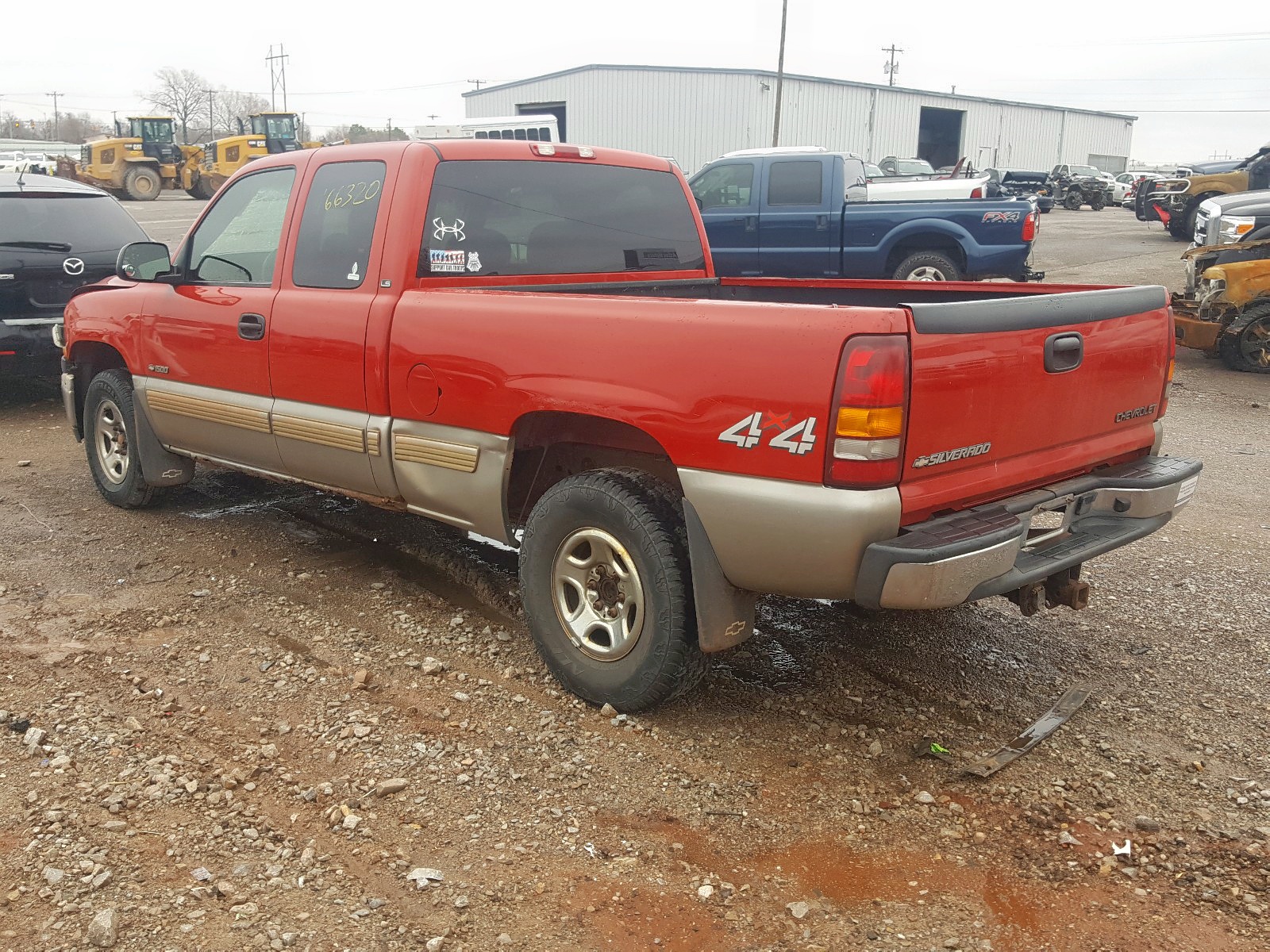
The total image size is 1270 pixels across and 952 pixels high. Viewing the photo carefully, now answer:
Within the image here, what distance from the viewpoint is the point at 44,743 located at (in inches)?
134

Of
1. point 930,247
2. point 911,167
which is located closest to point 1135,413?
point 930,247

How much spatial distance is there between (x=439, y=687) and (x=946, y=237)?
32.9ft

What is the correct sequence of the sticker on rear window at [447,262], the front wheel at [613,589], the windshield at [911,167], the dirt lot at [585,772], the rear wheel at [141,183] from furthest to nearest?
the rear wheel at [141,183]
the windshield at [911,167]
the sticker on rear window at [447,262]
the front wheel at [613,589]
the dirt lot at [585,772]

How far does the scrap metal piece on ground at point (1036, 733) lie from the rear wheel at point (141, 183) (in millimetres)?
38667

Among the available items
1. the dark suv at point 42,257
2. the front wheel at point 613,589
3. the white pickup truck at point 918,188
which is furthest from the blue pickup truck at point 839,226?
the front wheel at point 613,589

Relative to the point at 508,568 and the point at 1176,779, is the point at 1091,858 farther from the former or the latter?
the point at 508,568

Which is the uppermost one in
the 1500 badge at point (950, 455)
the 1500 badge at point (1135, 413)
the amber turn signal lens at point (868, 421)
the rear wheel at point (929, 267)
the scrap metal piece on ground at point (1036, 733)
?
the rear wheel at point (929, 267)

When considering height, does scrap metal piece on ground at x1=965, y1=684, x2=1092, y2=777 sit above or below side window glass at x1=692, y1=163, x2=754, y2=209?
below

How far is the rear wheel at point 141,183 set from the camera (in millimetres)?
36062

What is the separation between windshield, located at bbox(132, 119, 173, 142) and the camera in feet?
125

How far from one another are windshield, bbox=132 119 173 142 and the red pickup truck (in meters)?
37.6

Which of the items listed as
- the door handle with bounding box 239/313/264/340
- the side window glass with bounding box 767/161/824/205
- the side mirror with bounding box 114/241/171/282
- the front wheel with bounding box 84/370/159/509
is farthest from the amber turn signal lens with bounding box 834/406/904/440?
the side window glass with bounding box 767/161/824/205

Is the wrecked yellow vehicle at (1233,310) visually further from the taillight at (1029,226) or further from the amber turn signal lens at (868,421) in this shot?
the amber turn signal lens at (868,421)

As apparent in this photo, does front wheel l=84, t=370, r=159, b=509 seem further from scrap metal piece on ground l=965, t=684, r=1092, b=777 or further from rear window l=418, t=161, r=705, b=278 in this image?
scrap metal piece on ground l=965, t=684, r=1092, b=777
